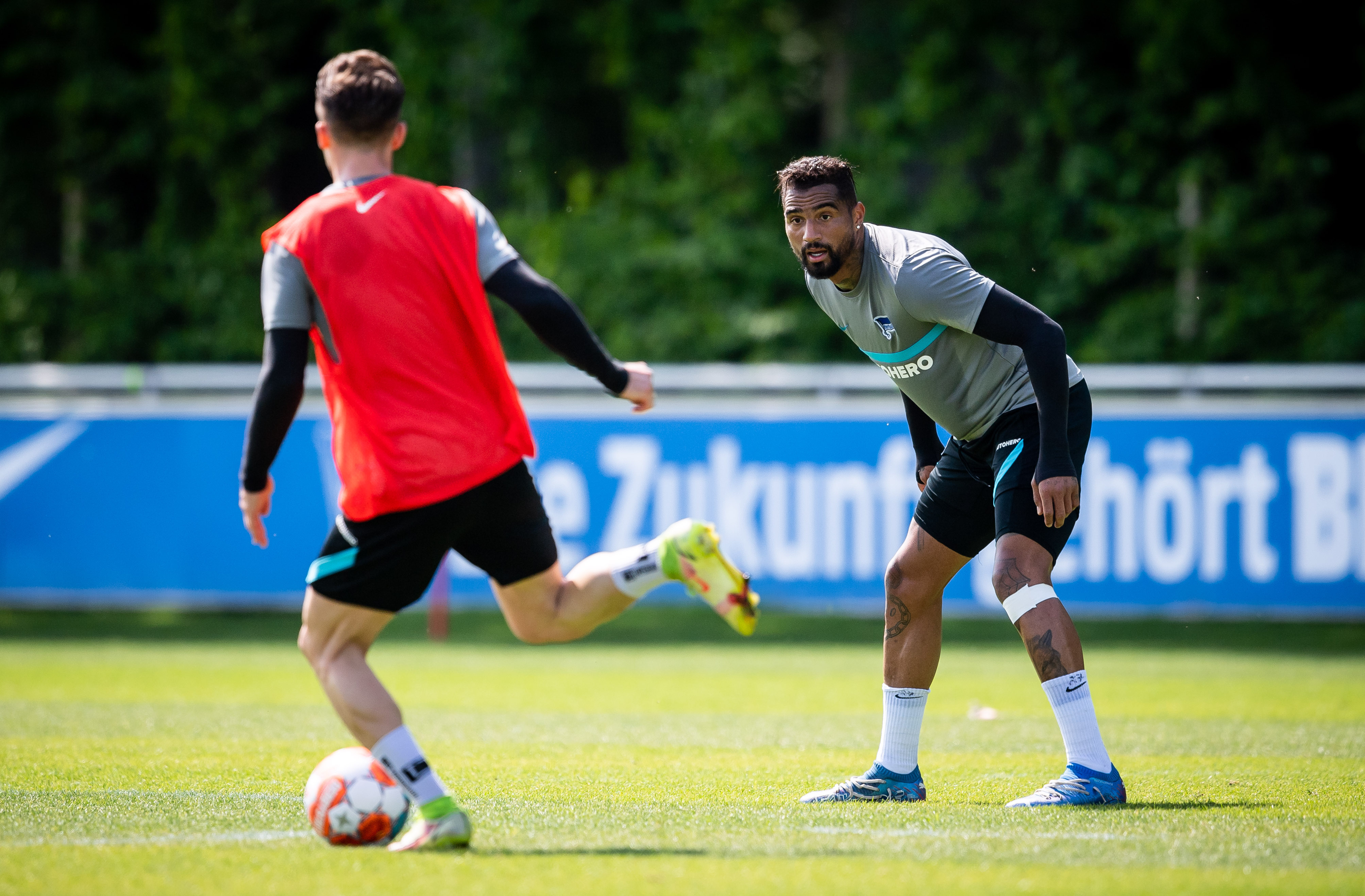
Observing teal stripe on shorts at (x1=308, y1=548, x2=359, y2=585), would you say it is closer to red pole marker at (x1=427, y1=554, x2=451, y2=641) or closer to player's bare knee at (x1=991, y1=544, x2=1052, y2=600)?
player's bare knee at (x1=991, y1=544, x2=1052, y2=600)

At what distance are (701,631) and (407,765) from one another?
10.9 meters

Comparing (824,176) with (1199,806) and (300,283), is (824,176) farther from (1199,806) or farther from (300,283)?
(1199,806)

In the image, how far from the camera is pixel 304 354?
4383mm

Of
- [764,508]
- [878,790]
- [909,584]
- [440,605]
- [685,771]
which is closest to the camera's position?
[878,790]

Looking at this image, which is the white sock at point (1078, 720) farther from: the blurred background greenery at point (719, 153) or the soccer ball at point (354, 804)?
the blurred background greenery at point (719, 153)

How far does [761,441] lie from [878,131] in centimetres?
576

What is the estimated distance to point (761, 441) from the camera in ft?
45.4

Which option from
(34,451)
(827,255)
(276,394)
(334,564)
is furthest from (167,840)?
(34,451)

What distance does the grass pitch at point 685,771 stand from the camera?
412cm

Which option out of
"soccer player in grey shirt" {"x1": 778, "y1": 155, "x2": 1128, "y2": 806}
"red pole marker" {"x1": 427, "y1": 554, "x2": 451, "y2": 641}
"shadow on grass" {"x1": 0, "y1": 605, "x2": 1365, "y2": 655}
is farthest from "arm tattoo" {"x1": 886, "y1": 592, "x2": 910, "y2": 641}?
"red pole marker" {"x1": 427, "y1": 554, "x2": 451, "y2": 641}

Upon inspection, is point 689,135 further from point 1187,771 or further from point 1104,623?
point 1187,771

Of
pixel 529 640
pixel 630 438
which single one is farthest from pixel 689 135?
pixel 529 640

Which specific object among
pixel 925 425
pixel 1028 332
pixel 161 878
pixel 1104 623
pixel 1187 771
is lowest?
pixel 1104 623

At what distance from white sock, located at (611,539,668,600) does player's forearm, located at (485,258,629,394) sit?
60cm
